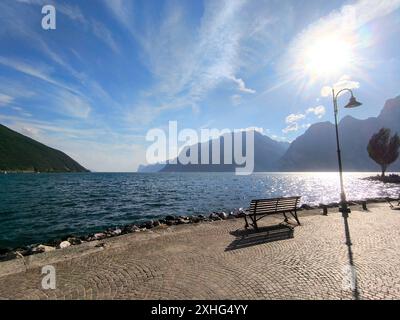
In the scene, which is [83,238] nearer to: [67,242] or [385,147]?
[67,242]

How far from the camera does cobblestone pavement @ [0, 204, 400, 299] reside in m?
4.94

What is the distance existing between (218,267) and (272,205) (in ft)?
18.1

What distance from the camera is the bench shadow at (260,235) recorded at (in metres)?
8.28

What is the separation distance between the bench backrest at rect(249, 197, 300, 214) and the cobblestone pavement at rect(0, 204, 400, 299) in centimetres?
108

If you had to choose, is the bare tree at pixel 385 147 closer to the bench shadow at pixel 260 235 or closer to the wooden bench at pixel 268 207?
the wooden bench at pixel 268 207

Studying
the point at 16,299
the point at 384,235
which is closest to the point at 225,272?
the point at 16,299

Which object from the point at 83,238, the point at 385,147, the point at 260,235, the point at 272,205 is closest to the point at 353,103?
the point at 272,205

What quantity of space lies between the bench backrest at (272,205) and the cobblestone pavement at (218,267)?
3.54 ft

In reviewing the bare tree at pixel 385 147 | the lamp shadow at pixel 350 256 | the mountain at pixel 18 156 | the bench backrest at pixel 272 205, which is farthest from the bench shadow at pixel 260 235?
the mountain at pixel 18 156

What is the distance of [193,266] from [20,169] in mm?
214172

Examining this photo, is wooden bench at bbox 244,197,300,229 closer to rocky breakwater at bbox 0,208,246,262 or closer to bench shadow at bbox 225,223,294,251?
bench shadow at bbox 225,223,294,251

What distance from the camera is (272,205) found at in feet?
35.5

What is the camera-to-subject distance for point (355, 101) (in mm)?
13242
